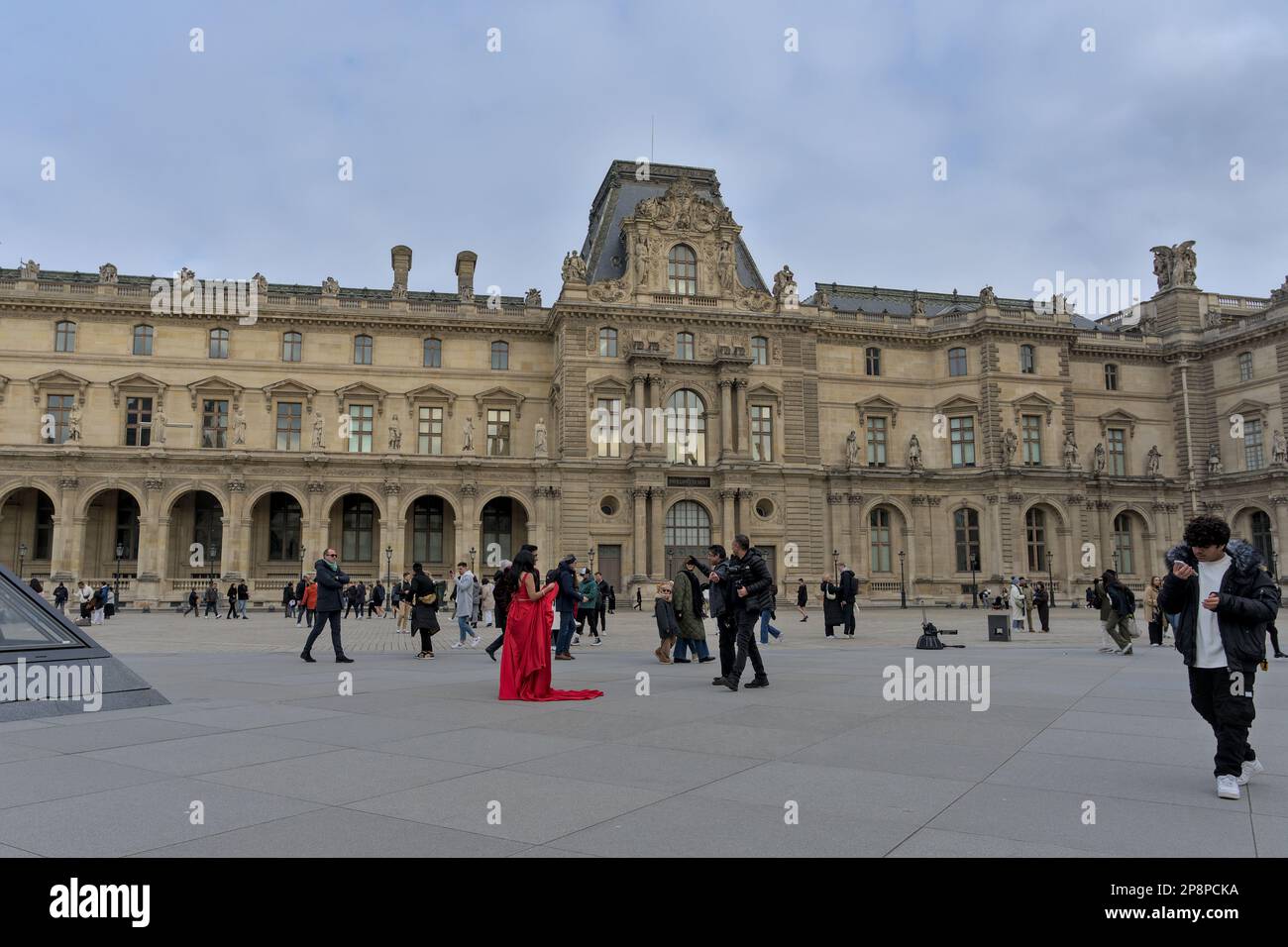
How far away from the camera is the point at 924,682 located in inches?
513

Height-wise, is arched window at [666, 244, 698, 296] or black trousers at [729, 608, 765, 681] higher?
arched window at [666, 244, 698, 296]

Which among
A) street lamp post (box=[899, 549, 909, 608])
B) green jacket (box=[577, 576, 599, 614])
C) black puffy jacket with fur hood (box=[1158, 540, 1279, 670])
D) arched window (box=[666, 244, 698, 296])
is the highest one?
arched window (box=[666, 244, 698, 296])

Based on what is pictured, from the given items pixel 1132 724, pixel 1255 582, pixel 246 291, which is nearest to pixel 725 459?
pixel 246 291

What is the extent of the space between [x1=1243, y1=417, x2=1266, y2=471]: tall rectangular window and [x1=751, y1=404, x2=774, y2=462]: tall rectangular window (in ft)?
91.0

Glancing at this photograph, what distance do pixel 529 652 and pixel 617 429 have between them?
3661 cm

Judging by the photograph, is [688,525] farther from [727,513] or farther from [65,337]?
[65,337]

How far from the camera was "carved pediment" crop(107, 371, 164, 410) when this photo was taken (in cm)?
4672

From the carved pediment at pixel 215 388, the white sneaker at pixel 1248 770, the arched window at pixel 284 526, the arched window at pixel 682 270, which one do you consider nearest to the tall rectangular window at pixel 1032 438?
the arched window at pixel 682 270

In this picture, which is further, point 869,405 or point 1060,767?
point 869,405

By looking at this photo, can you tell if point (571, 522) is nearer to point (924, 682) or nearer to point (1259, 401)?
point (924, 682)

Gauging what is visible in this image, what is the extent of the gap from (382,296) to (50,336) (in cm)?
1698

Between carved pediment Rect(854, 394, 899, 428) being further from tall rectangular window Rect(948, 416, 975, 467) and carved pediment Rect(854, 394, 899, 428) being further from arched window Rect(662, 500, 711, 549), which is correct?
arched window Rect(662, 500, 711, 549)

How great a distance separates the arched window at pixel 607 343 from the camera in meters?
48.0

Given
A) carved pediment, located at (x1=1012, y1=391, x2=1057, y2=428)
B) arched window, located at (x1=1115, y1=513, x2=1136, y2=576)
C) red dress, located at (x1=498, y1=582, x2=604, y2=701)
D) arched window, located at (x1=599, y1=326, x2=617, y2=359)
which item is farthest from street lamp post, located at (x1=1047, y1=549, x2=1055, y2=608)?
red dress, located at (x1=498, y1=582, x2=604, y2=701)
